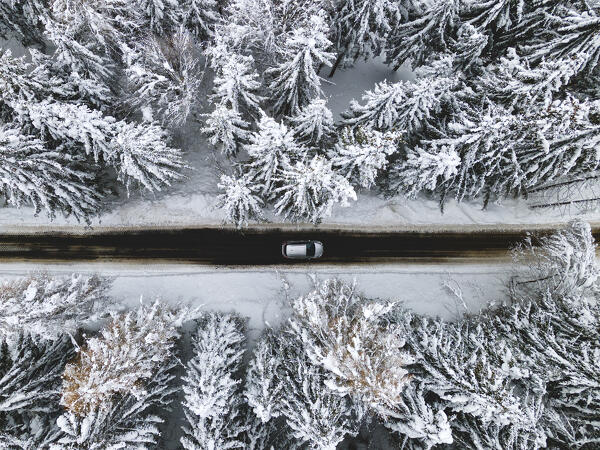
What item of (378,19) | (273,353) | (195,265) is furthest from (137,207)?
(378,19)

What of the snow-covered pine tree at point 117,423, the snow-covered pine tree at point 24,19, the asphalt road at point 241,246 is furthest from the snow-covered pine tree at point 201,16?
the snow-covered pine tree at point 117,423

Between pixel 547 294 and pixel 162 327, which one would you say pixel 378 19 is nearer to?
pixel 547 294

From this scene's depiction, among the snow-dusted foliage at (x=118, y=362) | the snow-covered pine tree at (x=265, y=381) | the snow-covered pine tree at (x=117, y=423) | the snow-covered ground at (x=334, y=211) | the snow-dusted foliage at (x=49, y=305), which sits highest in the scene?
the snow-covered ground at (x=334, y=211)

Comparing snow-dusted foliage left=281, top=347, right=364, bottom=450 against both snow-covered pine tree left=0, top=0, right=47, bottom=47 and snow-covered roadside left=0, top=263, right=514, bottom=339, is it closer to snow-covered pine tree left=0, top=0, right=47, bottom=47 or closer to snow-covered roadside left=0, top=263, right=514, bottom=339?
snow-covered roadside left=0, top=263, right=514, bottom=339

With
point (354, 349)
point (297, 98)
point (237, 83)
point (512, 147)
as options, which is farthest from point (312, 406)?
point (512, 147)

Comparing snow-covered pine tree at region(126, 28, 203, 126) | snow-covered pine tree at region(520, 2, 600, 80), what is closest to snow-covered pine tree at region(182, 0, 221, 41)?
snow-covered pine tree at region(126, 28, 203, 126)

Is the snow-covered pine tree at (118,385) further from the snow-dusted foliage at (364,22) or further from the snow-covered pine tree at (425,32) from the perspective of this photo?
the snow-covered pine tree at (425,32)

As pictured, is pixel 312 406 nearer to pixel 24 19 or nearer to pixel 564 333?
pixel 564 333
